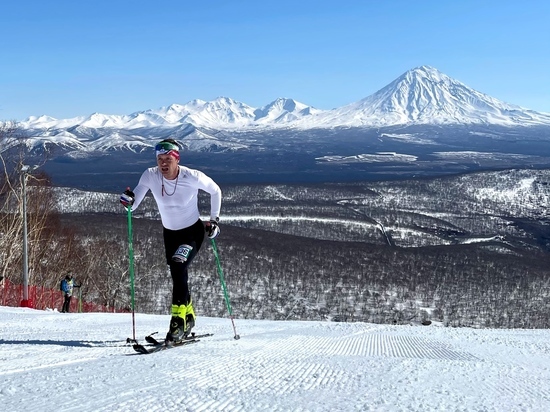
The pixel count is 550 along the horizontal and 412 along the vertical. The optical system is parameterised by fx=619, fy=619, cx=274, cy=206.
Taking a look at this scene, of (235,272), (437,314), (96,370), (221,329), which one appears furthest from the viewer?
(235,272)

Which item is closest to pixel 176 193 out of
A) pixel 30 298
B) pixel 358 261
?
pixel 30 298

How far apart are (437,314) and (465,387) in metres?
66.7

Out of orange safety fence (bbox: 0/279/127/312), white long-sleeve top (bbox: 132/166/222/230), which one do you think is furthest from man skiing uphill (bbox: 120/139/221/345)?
orange safety fence (bbox: 0/279/127/312)

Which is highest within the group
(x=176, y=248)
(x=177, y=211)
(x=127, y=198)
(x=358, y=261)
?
(x=127, y=198)

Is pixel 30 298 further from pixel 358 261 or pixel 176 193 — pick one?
pixel 358 261

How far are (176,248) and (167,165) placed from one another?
85 centimetres

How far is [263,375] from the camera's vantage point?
4160 mm

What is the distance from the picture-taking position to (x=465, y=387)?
402 centimetres

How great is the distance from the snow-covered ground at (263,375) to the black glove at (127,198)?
137 centimetres

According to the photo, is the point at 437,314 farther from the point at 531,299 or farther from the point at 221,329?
the point at 221,329

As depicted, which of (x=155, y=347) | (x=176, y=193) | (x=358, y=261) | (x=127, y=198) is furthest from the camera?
(x=358, y=261)

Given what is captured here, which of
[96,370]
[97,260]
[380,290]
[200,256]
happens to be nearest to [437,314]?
[380,290]

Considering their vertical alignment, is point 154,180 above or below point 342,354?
above

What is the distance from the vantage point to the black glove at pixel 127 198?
596cm
